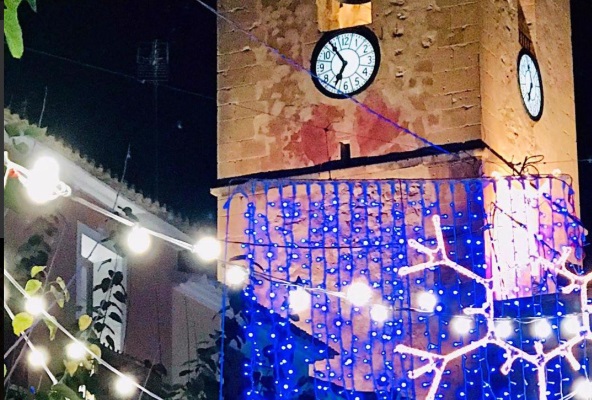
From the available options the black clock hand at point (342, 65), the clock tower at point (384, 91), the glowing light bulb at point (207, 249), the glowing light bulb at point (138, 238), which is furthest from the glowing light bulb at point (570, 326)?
the glowing light bulb at point (138, 238)

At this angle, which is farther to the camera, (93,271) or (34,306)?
(93,271)

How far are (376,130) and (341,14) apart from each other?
1279 millimetres

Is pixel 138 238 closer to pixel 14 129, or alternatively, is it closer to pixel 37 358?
pixel 37 358

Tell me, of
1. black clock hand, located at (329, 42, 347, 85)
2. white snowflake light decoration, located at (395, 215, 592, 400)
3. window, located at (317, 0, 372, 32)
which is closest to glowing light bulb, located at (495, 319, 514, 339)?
white snowflake light decoration, located at (395, 215, 592, 400)

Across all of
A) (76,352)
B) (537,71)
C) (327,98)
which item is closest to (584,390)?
(327,98)

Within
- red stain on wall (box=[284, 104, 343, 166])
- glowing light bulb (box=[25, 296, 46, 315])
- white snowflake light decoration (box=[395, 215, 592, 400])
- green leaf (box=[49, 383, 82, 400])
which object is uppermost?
red stain on wall (box=[284, 104, 343, 166])

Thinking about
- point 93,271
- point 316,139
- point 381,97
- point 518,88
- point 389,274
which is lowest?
point 93,271

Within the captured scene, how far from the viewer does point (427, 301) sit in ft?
29.1

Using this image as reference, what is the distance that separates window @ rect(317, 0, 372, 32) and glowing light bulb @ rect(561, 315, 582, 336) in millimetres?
3442

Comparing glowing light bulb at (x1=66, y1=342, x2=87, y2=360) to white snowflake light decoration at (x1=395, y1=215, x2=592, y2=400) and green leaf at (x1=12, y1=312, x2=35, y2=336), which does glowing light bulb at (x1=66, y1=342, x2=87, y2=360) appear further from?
white snowflake light decoration at (x1=395, y1=215, x2=592, y2=400)

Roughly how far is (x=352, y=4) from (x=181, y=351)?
474 cm

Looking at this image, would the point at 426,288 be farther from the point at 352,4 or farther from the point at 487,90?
the point at 352,4

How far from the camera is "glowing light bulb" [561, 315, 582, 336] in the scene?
26.5 ft

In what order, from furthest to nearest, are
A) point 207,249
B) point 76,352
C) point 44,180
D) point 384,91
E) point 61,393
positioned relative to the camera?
point 384,91 → point 207,249 → point 76,352 → point 61,393 → point 44,180
